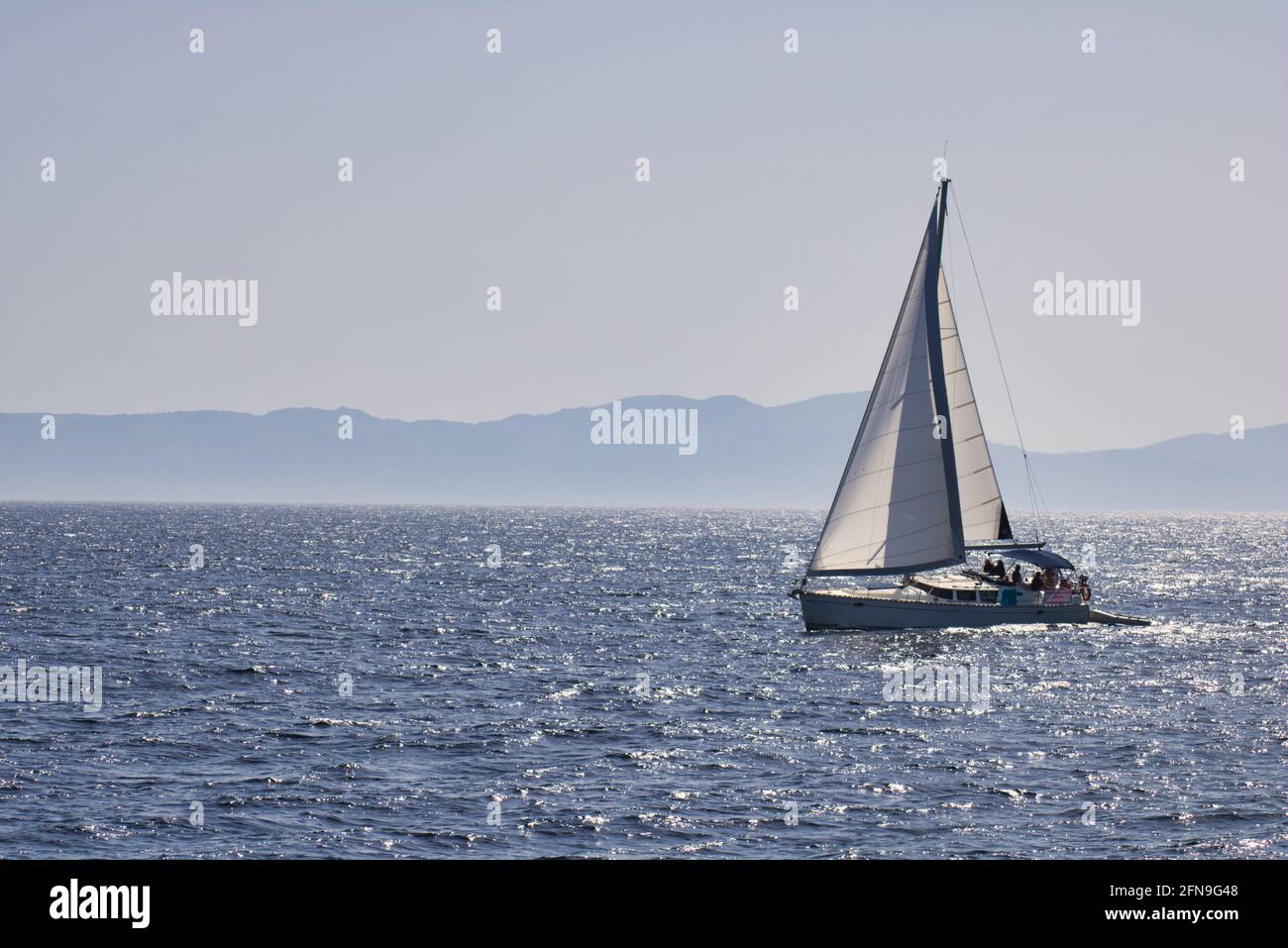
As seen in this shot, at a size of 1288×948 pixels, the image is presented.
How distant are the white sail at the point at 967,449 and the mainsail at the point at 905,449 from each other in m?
0.14

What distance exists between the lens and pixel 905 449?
60312 millimetres

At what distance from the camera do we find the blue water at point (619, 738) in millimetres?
26453

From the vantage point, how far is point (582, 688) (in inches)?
1825

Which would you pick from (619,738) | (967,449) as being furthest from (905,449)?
(619,738)

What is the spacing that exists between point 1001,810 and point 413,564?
4091 inches

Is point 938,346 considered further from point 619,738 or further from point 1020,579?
point 619,738

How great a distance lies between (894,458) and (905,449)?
614mm

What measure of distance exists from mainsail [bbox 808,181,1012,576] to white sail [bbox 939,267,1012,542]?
0.14m

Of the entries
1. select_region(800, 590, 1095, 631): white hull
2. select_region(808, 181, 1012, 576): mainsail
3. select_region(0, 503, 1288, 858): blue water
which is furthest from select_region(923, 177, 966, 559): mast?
select_region(0, 503, 1288, 858): blue water

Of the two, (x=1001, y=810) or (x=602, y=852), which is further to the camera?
(x=1001, y=810)
